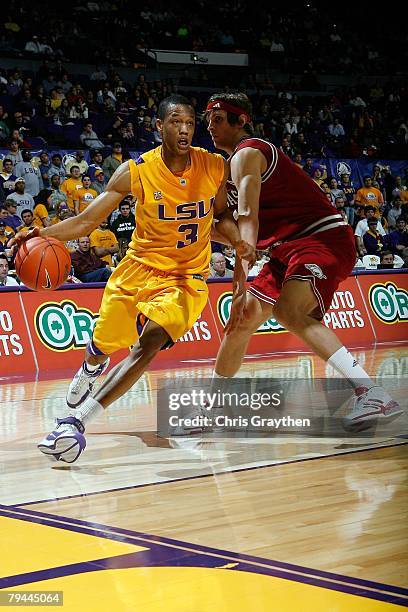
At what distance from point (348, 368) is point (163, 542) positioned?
2639 millimetres

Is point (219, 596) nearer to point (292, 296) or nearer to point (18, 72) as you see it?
point (292, 296)

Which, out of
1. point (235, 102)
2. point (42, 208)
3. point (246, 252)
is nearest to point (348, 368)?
point (246, 252)

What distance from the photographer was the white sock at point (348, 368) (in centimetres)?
610

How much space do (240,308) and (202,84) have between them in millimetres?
19695

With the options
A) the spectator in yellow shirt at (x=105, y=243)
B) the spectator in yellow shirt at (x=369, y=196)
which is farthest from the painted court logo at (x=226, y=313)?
the spectator in yellow shirt at (x=369, y=196)

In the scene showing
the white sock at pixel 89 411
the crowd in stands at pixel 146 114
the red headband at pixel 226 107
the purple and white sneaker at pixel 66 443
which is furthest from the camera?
the crowd in stands at pixel 146 114

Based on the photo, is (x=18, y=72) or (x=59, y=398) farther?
(x=18, y=72)

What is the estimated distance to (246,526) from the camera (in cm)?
400

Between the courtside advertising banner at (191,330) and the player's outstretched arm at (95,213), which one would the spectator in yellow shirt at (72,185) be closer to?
the courtside advertising banner at (191,330)

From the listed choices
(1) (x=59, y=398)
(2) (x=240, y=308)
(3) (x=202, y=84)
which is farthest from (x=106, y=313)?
(3) (x=202, y=84)

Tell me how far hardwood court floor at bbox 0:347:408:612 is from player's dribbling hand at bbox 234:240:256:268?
112 centimetres

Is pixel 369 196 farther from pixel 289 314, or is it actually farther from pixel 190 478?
pixel 190 478

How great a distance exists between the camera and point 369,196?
64.3 feet

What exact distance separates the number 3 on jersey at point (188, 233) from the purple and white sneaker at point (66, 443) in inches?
49.2
